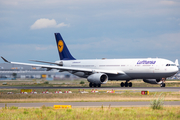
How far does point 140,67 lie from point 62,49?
2018 centimetres

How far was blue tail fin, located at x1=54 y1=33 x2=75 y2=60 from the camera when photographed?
64188mm

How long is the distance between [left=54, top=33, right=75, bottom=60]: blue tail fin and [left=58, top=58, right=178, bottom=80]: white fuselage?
8859 mm

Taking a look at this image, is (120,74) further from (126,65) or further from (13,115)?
(13,115)

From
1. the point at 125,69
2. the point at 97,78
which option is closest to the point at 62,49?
Result: the point at 97,78

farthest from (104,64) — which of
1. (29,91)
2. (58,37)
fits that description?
(29,91)

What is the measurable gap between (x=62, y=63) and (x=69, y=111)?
142ft

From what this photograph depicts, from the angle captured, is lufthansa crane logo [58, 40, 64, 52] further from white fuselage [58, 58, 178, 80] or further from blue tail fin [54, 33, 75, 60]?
white fuselage [58, 58, 178, 80]

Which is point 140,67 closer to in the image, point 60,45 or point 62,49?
point 62,49

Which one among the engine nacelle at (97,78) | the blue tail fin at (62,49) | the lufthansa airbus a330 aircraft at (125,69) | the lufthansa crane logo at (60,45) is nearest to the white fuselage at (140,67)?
the lufthansa airbus a330 aircraft at (125,69)

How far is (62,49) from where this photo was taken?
64438 mm

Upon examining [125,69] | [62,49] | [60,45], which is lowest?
[125,69]

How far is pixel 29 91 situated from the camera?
133 feet

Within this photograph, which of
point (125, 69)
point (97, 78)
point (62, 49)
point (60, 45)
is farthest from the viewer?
point (60, 45)

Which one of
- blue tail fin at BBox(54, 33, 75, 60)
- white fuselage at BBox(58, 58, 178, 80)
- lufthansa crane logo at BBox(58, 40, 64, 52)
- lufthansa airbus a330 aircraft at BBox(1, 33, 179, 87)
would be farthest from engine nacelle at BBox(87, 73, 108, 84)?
lufthansa crane logo at BBox(58, 40, 64, 52)
